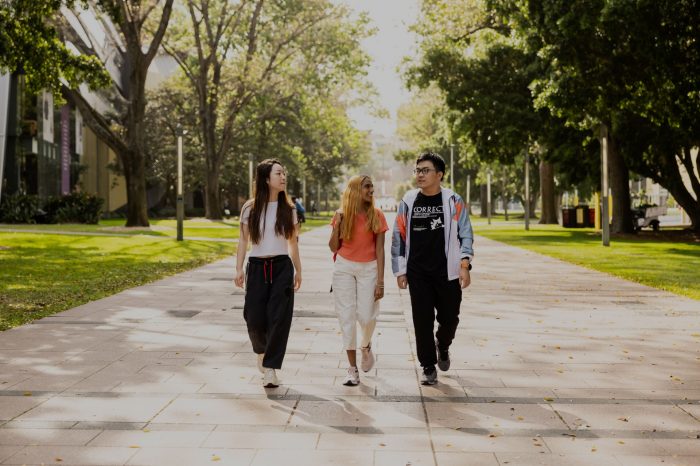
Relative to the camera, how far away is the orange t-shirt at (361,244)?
6.77 m

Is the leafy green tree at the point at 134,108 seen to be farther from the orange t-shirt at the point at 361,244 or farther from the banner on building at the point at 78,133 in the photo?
the orange t-shirt at the point at 361,244

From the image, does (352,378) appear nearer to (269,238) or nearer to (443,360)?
(443,360)

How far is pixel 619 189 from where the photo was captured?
33.6 metres

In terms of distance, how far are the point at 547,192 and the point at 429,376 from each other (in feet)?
146

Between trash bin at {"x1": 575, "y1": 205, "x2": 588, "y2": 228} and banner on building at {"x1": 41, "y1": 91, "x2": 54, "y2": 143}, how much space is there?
87.9 feet

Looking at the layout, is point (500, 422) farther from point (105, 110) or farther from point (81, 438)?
point (105, 110)

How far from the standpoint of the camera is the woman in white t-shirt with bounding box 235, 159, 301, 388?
264 inches

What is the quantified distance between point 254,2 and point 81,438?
38.1 meters

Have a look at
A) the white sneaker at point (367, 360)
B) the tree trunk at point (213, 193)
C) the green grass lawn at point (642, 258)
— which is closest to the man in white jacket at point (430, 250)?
the white sneaker at point (367, 360)

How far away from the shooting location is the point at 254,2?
136 feet

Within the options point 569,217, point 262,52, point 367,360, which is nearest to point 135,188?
point 262,52

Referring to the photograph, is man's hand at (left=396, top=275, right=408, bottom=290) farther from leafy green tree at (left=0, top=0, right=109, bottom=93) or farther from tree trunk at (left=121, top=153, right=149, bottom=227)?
tree trunk at (left=121, top=153, right=149, bottom=227)

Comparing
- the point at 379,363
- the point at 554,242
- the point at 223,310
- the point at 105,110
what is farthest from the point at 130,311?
the point at 105,110

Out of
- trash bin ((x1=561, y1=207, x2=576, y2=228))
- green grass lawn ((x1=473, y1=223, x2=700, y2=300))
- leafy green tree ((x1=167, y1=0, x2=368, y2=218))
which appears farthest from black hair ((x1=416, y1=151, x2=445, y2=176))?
trash bin ((x1=561, y1=207, x2=576, y2=228))
